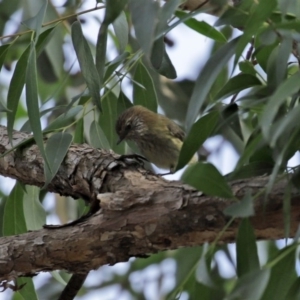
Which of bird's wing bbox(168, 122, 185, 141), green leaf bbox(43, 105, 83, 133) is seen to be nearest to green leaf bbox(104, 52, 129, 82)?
green leaf bbox(43, 105, 83, 133)

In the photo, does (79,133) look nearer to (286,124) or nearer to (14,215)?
(14,215)

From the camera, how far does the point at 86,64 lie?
161 centimetres

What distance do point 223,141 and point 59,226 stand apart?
1216 mm

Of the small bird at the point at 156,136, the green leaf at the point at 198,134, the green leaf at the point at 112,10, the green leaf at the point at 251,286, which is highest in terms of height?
the small bird at the point at 156,136

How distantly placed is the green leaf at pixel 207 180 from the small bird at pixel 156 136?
1.32 m

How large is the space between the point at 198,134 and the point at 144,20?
28 cm

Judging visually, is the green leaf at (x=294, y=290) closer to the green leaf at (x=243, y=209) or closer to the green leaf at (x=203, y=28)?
the green leaf at (x=243, y=209)

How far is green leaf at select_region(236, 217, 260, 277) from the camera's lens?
4.21ft

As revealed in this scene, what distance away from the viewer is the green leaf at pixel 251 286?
3.49ft

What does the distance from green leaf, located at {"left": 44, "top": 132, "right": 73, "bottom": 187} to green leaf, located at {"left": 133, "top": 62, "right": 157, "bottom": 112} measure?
0.40 meters

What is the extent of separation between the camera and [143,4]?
1251 mm

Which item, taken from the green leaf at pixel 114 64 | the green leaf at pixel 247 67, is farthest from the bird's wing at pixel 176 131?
the green leaf at pixel 247 67

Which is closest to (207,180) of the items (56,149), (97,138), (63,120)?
(56,149)

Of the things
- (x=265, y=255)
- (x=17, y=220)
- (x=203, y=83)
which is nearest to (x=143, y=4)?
(x=203, y=83)
